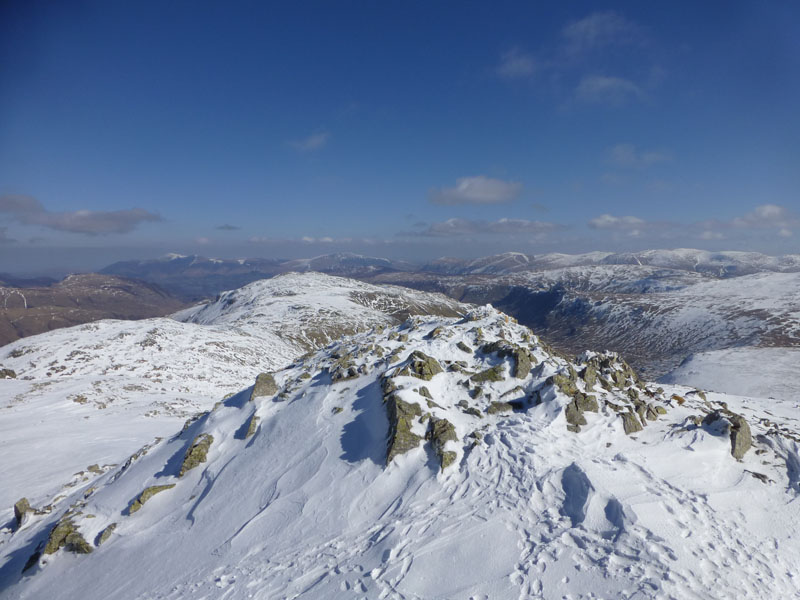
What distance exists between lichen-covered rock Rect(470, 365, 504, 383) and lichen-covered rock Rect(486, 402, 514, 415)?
141 cm

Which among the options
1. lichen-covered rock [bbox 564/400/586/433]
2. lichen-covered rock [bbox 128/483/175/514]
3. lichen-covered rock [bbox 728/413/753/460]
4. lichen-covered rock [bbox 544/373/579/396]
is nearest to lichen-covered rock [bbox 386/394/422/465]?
lichen-covered rock [bbox 564/400/586/433]

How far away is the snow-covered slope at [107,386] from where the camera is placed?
2194cm

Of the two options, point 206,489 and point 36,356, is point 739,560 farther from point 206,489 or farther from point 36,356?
point 36,356

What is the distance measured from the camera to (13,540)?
48.8 ft

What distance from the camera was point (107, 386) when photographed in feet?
121

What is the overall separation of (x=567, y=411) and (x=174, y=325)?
7824cm

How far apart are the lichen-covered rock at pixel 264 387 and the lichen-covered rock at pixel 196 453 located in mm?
2580

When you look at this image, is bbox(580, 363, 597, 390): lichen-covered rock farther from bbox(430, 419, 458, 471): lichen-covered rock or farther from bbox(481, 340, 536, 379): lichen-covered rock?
bbox(430, 419, 458, 471): lichen-covered rock

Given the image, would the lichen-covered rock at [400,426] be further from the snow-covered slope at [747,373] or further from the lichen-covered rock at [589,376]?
the snow-covered slope at [747,373]

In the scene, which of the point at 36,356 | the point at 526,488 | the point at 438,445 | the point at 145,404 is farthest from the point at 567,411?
the point at 36,356

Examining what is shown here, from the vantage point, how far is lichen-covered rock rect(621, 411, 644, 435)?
12875 mm

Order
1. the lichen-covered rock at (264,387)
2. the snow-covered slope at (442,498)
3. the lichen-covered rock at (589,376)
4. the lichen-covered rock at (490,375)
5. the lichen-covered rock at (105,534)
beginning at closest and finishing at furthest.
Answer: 1. the snow-covered slope at (442,498)
2. the lichen-covered rock at (105,534)
3. the lichen-covered rock at (589,376)
4. the lichen-covered rock at (490,375)
5. the lichen-covered rock at (264,387)

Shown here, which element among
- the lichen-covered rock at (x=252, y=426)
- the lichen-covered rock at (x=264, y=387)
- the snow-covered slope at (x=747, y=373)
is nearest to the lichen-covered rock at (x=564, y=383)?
the lichen-covered rock at (x=252, y=426)

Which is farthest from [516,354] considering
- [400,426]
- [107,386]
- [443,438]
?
[107,386]
